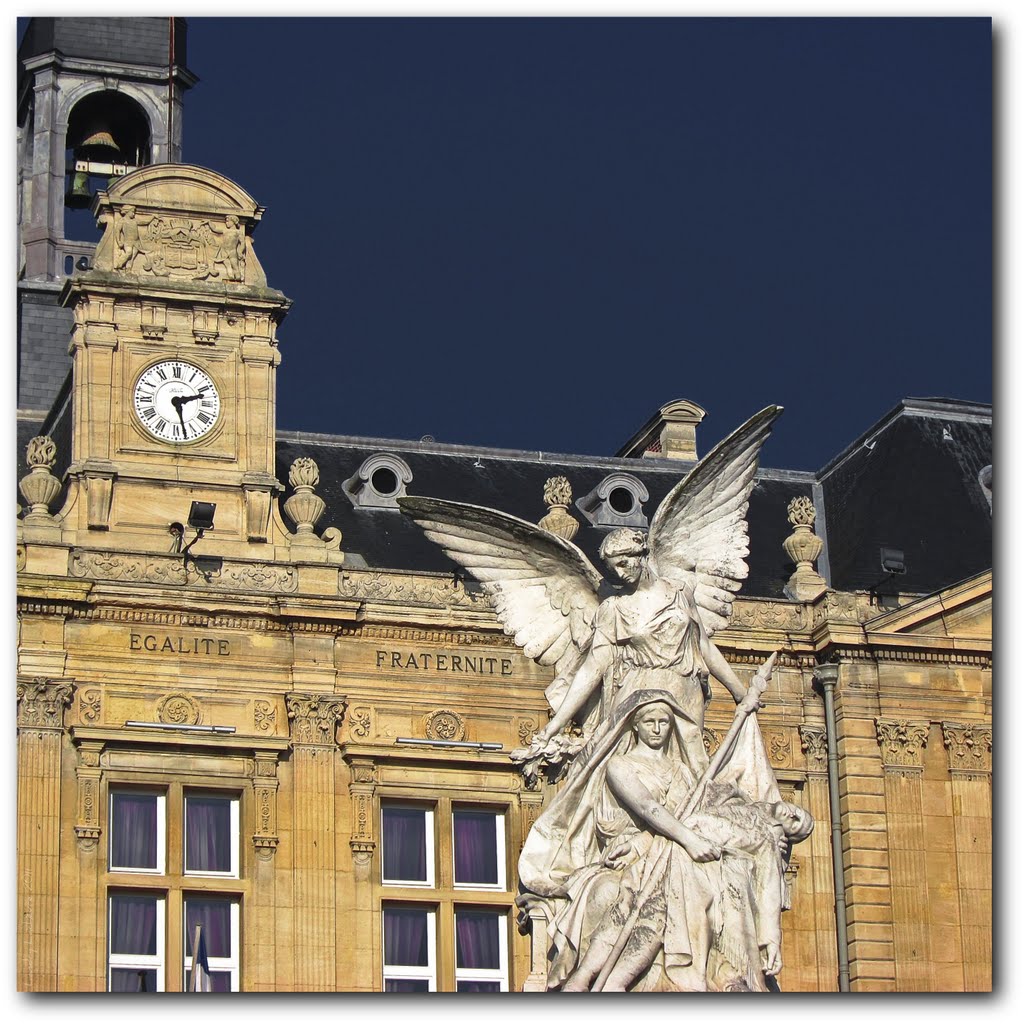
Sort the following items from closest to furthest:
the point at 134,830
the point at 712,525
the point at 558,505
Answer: the point at 712,525
the point at 134,830
the point at 558,505

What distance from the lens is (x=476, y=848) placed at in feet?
144

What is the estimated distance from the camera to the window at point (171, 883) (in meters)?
42.1

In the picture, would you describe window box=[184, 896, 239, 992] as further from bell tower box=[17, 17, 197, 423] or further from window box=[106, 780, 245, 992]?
bell tower box=[17, 17, 197, 423]

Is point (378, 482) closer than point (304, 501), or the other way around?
point (304, 501)

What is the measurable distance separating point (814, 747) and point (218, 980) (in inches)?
342

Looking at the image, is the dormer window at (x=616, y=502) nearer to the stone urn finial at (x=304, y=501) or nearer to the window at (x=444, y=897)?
the stone urn finial at (x=304, y=501)

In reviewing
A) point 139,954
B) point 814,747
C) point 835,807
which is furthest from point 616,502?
point 139,954

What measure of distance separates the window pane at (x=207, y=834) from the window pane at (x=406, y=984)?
252 cm

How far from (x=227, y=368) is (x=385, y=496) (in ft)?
10.5

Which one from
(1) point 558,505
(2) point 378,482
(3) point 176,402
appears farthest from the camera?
(2) point 378,482

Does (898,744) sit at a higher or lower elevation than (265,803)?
higher

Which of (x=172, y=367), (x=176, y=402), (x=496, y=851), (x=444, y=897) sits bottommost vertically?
(x=444, y=897)

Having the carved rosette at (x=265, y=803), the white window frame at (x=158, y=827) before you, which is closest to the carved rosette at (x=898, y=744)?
the carved rosette at (x=265, y=803)

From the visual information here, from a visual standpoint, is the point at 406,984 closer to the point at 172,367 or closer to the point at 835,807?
the point at 835,807
